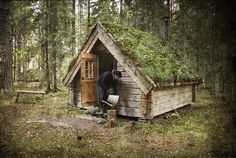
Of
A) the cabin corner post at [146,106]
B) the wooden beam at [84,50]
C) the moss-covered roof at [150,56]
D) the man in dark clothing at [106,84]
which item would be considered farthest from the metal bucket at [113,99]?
the wooden beam at [84,50]

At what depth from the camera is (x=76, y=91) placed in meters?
13.0

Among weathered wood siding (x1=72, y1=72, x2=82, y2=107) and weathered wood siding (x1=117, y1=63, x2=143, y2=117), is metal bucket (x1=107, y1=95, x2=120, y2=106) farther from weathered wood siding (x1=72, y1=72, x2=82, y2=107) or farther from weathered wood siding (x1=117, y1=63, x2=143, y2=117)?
weathered wood siding (x1=72, y1=72, x2=82, y2=107)

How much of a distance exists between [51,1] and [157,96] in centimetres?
1147

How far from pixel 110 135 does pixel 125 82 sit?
282 centimetres

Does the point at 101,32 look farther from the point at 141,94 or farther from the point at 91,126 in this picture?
the point at 91,126

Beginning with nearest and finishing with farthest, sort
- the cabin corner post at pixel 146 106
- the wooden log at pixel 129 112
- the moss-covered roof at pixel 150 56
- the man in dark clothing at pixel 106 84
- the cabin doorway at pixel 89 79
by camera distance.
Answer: the cabin corner post at pixel 146 106
the moss-covered roof at pixel 150 56
the wooden log at pixel 129 112
the man in dark clothing at pixel 106 84
the cabin doorway at pixel 89 79

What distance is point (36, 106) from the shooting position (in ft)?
44.4

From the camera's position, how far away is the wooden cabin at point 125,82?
9.75 meters

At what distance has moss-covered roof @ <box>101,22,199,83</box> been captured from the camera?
396 inches

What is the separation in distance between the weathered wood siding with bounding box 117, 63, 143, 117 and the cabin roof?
1.90 ft

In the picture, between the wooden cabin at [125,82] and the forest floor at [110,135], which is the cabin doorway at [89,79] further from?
the forest floor at [110,135]

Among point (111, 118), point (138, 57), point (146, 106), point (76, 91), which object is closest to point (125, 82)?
point (138, 57)

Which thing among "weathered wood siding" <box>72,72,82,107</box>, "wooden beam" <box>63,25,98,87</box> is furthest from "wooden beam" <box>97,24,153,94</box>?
"weathered wood siding" <box>72,72,82,107</box>

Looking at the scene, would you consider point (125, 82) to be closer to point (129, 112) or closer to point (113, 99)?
point (113, 99)
